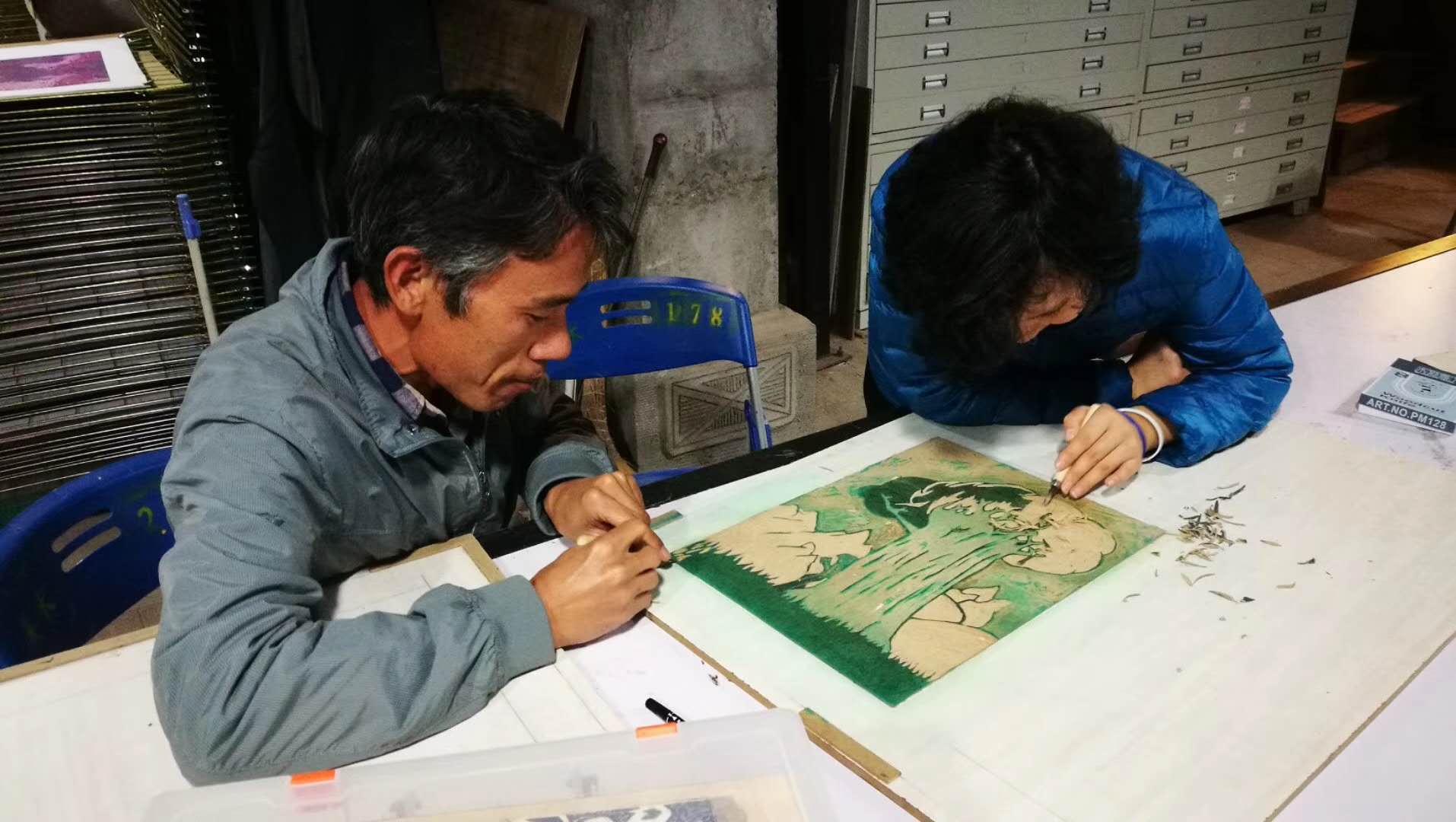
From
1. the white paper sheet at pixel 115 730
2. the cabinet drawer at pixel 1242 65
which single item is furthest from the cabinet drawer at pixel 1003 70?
the white paper sheet at pixel 115 730

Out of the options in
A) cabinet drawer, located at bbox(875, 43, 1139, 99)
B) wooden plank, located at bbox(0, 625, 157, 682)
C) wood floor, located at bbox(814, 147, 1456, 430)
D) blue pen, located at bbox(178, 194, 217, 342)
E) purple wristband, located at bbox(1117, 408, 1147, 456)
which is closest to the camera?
wooden plank, located at bbox(0, 625, 157, 682)

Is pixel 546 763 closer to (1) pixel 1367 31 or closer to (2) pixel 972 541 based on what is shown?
(2) pixel 972 541

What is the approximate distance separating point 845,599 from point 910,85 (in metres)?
2.68

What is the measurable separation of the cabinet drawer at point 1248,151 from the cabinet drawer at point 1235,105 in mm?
133

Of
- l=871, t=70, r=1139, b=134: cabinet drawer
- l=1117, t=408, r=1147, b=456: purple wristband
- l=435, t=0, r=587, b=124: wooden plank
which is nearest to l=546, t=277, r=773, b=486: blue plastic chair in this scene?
l=1117, t=408, r=1147, b=456: purple wristband

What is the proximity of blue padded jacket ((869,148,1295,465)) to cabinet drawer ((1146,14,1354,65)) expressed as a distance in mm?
2982

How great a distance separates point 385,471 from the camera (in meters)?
1.11

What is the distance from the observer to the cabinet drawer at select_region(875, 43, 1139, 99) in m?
3.34

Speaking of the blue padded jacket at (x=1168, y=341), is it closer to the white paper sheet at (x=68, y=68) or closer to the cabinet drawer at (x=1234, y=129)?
the white paper sheet at (x=68, y=68)

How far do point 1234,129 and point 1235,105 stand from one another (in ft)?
0.38

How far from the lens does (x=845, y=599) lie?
108 cm

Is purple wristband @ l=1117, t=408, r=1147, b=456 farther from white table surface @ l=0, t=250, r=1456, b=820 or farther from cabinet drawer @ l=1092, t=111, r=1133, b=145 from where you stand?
cabinet drawer @ l=1092, t=111, r=1133, b=145

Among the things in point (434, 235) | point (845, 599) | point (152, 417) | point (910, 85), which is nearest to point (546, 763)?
point (845, 599)

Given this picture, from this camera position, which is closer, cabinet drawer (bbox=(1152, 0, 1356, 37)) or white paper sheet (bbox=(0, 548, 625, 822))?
white paper sheet (bbox=(0, 548, 625, 822))
